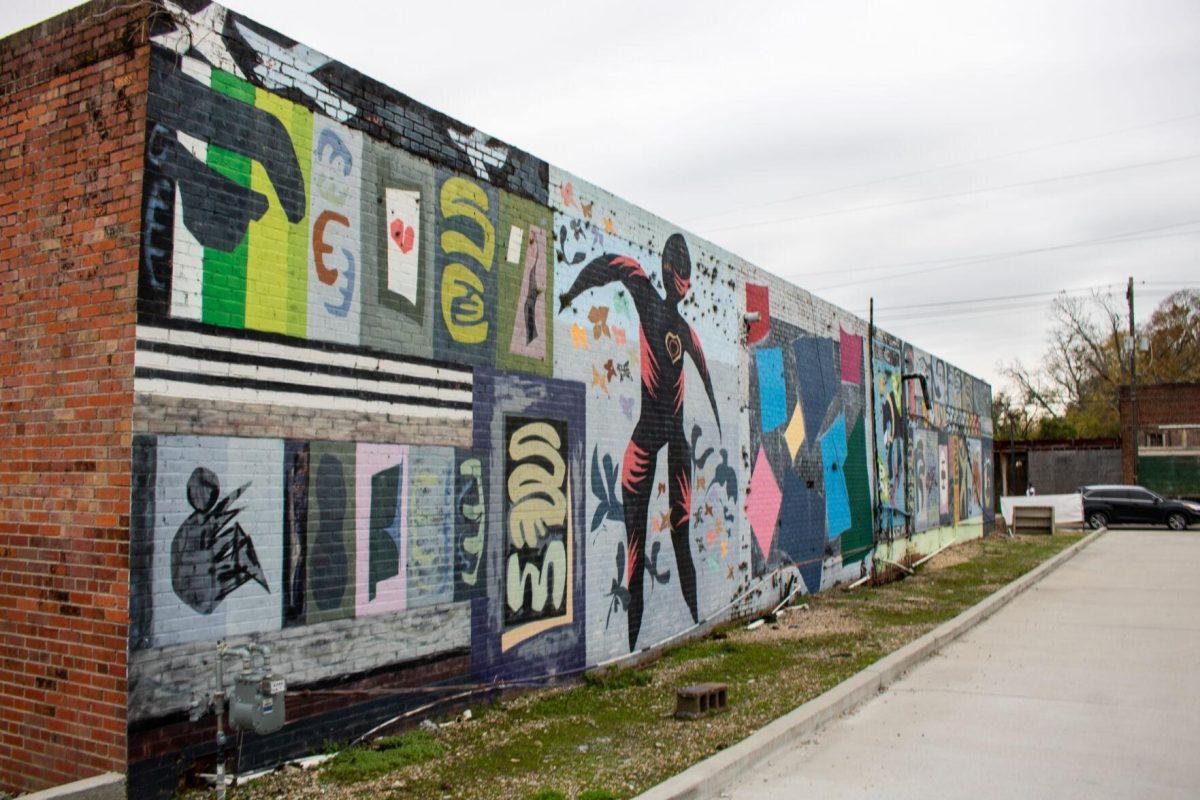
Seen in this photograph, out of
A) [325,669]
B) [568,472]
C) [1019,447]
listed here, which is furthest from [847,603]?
[1019,447]

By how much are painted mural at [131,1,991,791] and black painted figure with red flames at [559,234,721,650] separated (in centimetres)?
4

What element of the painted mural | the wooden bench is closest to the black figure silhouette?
the painted mural

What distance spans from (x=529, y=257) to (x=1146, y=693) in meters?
6.69

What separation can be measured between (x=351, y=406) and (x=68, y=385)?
1775 millimetres

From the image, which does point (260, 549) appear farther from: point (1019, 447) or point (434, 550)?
point (1019, 447)

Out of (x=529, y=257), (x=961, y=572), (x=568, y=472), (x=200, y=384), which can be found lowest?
(x=961, y=572)

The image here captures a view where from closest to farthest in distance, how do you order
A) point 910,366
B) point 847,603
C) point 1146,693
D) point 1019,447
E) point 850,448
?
point 1146,693 < point 847,603 < point 850,448 < point 910,366 < point 1019,447

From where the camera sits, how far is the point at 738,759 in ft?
20.2

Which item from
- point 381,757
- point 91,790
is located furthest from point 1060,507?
point 91,790

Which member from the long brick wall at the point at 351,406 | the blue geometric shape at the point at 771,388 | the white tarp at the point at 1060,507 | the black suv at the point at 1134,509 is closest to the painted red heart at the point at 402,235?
the long brick wall at the point at 351,406

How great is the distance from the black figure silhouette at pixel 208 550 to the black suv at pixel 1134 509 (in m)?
32.1

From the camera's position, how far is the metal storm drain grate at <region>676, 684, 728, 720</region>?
7438 mm

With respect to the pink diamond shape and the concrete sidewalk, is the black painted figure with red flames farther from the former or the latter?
the concrete sidewalk

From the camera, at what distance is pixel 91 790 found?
16.4ft
